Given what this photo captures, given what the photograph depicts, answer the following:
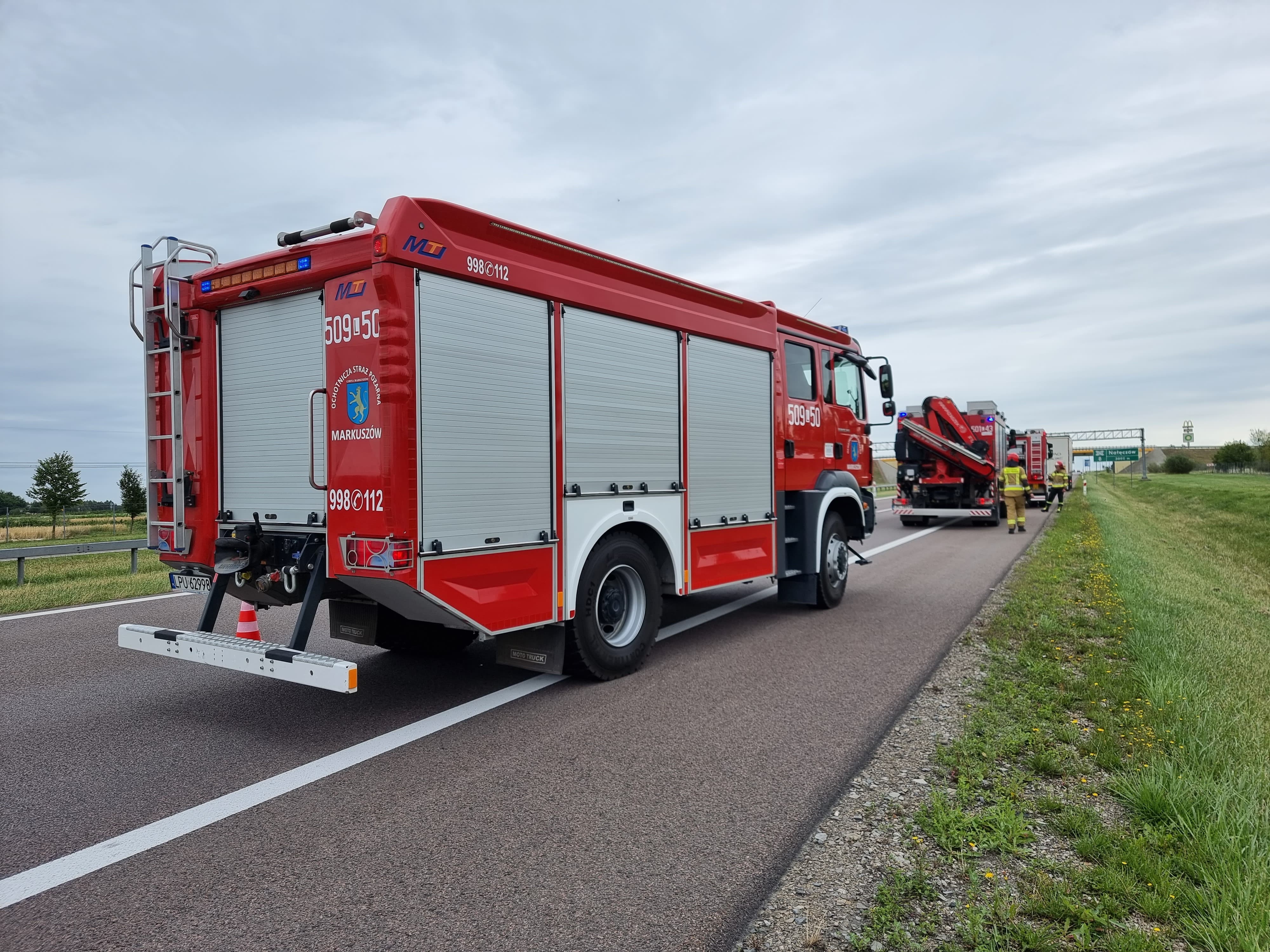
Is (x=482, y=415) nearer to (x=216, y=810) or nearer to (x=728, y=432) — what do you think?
(x=216, y=810)

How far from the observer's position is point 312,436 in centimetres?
499

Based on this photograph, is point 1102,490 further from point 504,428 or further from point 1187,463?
point 1187,463

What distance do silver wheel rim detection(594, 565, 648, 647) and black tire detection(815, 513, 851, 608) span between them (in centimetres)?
291

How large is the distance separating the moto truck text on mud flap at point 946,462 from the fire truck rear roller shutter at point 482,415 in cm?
1750

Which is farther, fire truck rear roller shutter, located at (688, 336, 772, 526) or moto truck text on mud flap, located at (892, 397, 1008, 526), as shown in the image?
moto truck text on mud flap, located at (892, 397, 1008, 526)

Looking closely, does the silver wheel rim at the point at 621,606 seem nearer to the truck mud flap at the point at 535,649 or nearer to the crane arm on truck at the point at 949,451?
the truck mud flap at the point at 535,649

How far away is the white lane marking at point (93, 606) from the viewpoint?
333 inches

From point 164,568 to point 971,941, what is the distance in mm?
12431

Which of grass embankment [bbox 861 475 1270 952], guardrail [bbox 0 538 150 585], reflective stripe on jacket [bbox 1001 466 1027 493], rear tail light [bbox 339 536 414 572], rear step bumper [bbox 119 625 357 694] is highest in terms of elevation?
reflective stripe on jacket [bbox 1001 466 1027 493]

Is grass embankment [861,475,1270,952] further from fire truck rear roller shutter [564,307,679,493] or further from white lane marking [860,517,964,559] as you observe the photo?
white lane marking [860,517,964,559]

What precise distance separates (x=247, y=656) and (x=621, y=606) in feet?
8.59

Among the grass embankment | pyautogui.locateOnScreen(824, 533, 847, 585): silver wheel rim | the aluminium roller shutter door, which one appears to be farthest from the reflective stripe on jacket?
the aluminium roller shutter door

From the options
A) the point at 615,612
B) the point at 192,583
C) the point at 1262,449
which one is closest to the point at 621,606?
the point at 615,612

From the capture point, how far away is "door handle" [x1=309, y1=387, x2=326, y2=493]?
4.94 m
